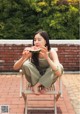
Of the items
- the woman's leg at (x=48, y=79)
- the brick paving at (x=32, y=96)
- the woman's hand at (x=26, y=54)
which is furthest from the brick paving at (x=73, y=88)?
the woman's hand at (x=26, y=54)

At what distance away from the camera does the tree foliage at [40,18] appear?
38.4 ft

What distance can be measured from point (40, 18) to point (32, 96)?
5.49 meters

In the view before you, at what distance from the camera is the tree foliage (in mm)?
11703

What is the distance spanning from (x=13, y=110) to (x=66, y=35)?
6.36 meters

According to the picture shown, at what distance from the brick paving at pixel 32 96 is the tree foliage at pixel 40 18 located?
3209 millimetres

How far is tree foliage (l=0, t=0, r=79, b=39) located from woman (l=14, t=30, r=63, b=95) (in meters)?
6.06

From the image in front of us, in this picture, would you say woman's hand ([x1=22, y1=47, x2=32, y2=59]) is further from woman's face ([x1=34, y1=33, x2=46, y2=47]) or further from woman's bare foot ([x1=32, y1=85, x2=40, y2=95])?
woman's bare foot ([x1=32, y1=85, x2=40, y2=95])

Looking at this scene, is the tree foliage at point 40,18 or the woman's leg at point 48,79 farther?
the tree foliage at point 40,18

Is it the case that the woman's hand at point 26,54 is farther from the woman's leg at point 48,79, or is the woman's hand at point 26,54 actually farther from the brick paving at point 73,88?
the brick paving at point 73,88

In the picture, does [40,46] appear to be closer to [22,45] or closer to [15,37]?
[22,45]

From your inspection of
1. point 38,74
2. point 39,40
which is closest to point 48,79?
point 38,74

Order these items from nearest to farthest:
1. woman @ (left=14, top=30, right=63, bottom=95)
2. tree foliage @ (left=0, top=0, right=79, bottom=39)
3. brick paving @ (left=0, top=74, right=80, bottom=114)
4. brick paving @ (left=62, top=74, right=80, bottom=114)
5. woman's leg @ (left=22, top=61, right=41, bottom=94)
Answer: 1. woman @ (left=14, top=30, right=63, bottom=95)
2. woman's leg @ (left=22, top=61, right=41, bottom=94)
3. brick paving @ (left=0, top=74, right=80, bottom=114)
4. brick paving @ (left=62, top=74, right=80, bottom=114)
5. tree foliage @ (left=0, top=0, right=79, bottom=39)

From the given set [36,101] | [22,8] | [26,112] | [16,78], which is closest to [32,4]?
[22,8]

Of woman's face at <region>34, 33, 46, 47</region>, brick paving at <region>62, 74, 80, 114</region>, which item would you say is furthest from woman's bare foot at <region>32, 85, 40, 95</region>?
brick paving at <region>62, 74, 80, 114</region>
